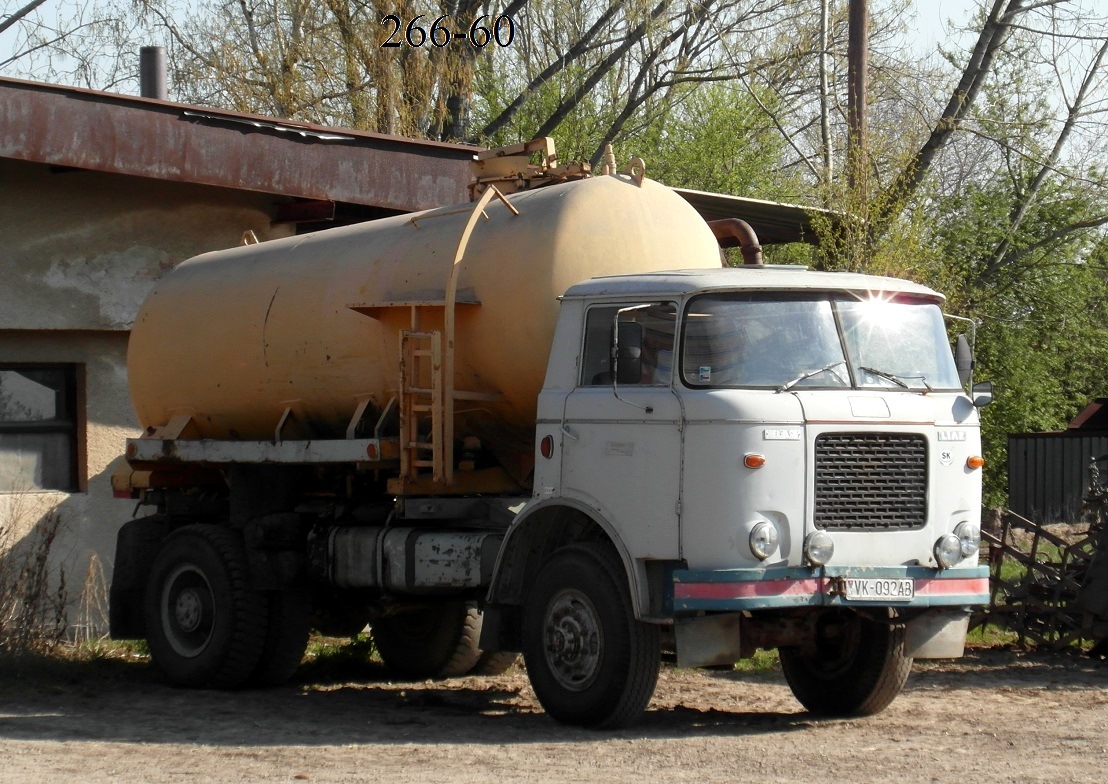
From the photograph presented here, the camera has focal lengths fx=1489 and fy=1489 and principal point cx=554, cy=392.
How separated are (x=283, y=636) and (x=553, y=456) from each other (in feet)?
10.0

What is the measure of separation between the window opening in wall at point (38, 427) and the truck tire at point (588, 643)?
210 inches

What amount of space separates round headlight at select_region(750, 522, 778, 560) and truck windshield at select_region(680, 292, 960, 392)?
2.41 ft

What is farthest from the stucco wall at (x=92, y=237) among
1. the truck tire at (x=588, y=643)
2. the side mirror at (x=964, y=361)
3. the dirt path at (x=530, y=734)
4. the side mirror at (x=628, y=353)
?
the side mirror at (x=964, y=361)

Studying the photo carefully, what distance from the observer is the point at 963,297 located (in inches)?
891

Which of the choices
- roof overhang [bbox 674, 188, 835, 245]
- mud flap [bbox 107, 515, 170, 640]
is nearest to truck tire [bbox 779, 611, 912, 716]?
mud flap [bbox 107, 515, 170, 640]

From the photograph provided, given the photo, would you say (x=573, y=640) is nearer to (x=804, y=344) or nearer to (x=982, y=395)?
(x=804, y=344)

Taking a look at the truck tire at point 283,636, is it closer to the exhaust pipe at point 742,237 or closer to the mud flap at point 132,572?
the mud flap at point 132,572

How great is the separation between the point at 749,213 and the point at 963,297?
26.9ft

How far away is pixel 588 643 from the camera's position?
7.94 meters

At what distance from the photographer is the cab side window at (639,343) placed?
783 centimetres

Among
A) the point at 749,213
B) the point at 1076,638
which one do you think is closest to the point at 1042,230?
the point at 749,213

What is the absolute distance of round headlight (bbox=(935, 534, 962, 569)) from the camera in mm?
7926

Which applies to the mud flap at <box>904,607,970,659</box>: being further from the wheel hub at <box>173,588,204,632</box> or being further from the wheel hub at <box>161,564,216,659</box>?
the wheel hub at <box>173,588,204,632</box>

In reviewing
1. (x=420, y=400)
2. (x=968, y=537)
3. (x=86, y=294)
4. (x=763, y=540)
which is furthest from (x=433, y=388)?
(x=86, y=294)
